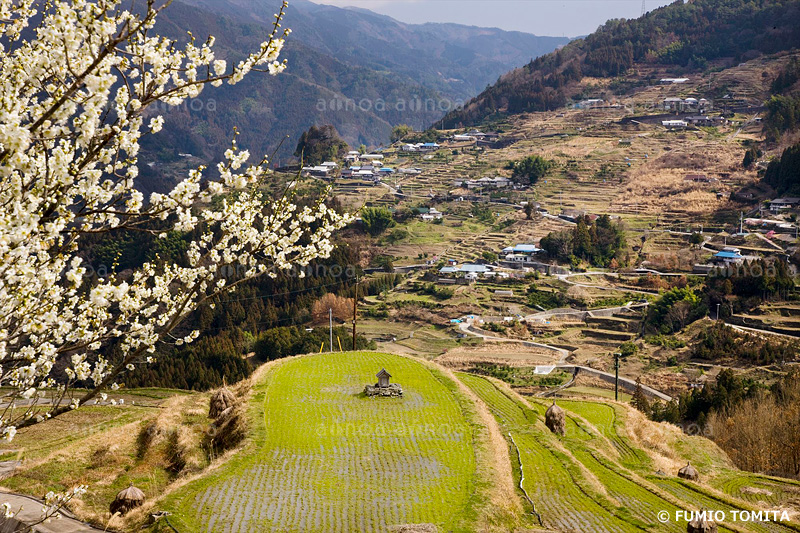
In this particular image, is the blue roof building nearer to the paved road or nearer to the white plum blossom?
the paved road

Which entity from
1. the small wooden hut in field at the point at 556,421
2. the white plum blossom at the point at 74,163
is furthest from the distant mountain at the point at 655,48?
the white plum blossom at the point at 74,163

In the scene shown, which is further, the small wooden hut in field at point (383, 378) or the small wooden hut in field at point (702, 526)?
the small wooden hut in field at point (383, 378)

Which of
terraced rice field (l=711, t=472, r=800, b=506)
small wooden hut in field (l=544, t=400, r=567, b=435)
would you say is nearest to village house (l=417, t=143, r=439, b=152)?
small wooden hut in field (l=544, t=400, r=567, b=435)

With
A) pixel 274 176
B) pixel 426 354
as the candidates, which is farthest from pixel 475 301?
pixel 274 176

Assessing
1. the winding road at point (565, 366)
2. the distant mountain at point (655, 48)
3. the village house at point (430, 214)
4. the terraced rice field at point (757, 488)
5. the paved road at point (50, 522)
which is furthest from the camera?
the distant mountain at point (655, 48)

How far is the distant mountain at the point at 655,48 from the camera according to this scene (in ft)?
530

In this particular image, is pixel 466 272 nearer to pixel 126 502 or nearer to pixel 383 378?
pixel 383 378

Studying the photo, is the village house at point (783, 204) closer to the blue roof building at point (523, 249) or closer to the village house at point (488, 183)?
the blue roof building at point (523, 249)

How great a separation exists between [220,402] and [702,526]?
2011cm

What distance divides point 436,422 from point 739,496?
12.2 metres

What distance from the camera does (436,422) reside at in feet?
96.2

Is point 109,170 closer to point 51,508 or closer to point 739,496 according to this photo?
point 51,508

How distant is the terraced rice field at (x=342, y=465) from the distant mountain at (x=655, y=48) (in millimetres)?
138988

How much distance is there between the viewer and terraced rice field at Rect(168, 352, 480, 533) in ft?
66.2
